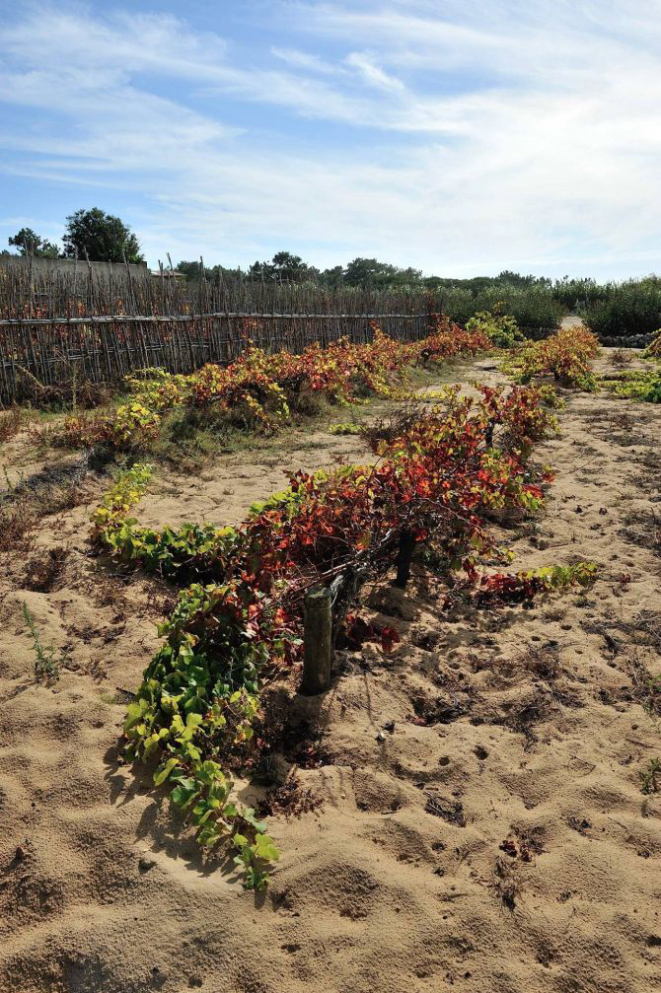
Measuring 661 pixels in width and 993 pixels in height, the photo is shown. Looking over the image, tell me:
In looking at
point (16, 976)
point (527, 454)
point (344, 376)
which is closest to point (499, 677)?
point (16, 976)

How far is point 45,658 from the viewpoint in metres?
2.92

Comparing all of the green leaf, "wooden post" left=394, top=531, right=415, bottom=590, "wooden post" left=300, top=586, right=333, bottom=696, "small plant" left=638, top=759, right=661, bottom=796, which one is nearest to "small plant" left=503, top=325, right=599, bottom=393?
"wooden post" left=394, top=531, right=415, bottom=590

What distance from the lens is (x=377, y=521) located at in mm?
3766

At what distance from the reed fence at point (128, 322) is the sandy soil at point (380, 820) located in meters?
5.01

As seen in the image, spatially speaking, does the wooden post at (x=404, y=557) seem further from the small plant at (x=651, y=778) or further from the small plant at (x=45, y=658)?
the small plant at (x=45, y=658)

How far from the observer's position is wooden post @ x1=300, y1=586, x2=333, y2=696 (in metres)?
2.63

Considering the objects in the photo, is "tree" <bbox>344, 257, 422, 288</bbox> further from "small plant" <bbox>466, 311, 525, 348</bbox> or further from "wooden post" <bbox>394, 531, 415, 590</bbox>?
"wooden post" <bbox>394, 531, 415, 590</bbox>

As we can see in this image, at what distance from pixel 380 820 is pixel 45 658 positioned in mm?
1680

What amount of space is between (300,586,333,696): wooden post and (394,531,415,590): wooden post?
981 mm

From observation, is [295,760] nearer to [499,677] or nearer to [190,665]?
[190,665]

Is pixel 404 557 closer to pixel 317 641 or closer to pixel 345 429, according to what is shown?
pixel 317 641

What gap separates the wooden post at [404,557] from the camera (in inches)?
148

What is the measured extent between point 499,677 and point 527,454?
3364 millimetres

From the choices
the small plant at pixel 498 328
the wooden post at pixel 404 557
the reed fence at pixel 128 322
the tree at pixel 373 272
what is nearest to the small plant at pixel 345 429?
the reed fence at pixel 128 322
